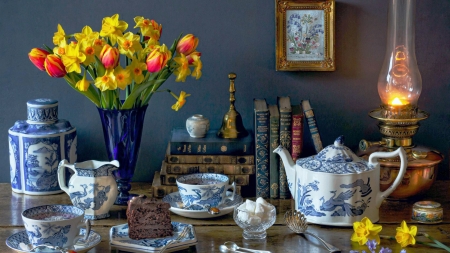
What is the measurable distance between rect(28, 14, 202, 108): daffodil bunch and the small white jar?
0.10m

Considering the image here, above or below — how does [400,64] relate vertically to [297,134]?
above

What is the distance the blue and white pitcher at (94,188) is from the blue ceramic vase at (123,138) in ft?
0.29

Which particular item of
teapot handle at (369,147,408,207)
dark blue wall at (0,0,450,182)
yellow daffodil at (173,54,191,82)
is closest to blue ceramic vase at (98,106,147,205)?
yellow daffodil at (173,54,191,82)

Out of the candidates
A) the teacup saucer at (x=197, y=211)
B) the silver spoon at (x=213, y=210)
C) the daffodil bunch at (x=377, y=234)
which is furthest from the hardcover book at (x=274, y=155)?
the daffodil bunch at (x=377, y=234)

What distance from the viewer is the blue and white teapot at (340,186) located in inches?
52.8

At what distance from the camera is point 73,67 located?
1.37 metres

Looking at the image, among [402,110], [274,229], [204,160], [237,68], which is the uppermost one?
[237,68]

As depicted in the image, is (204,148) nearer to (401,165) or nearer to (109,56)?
(109,56)

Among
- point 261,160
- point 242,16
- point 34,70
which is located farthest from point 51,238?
point 242,16

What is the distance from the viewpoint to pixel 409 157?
4.95ft

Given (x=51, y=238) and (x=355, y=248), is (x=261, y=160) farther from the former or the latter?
(x=51, y=238)

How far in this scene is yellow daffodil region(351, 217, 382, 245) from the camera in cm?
125

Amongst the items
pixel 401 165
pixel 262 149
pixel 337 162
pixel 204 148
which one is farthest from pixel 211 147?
pixel 401 165

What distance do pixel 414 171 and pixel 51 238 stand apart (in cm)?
81
